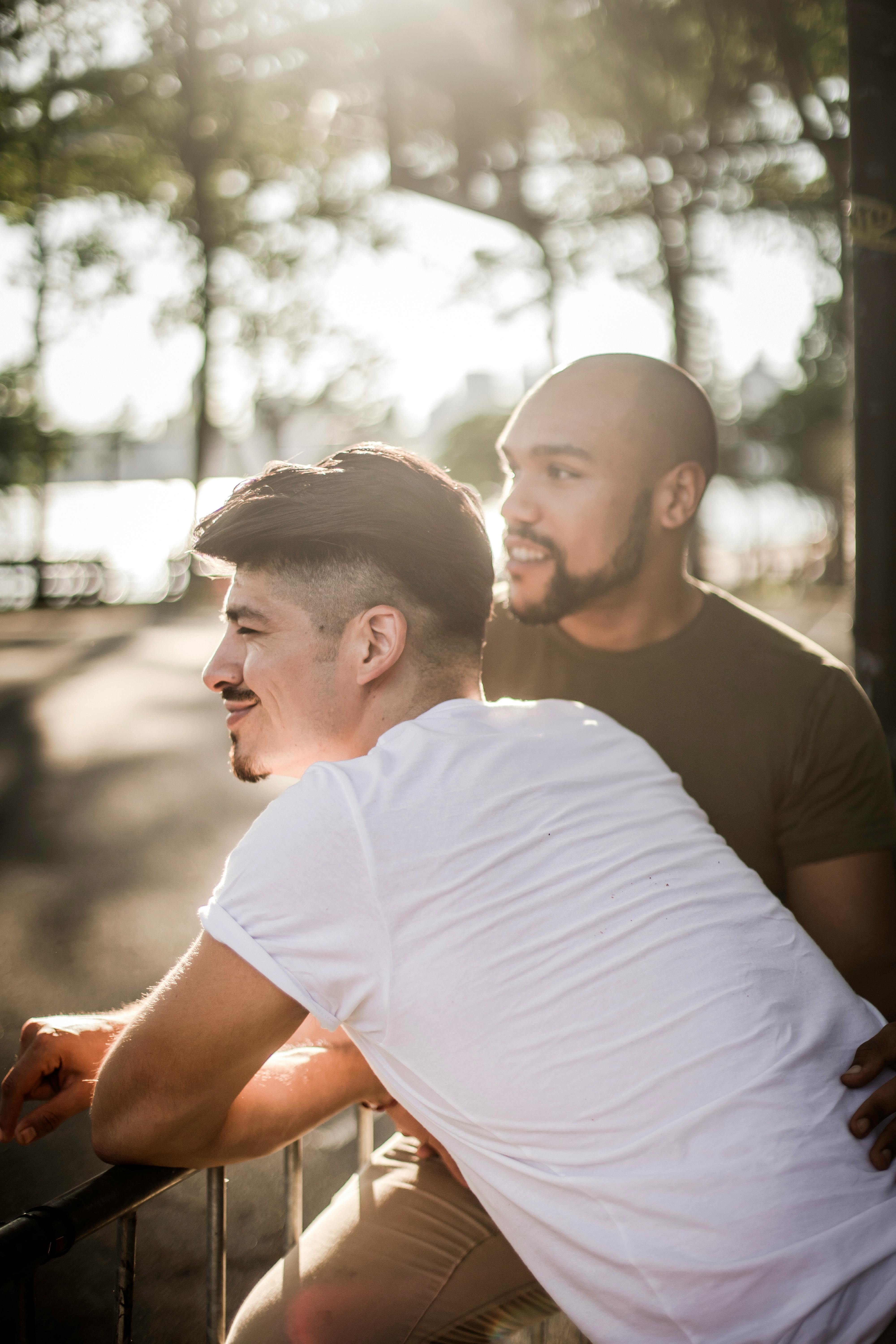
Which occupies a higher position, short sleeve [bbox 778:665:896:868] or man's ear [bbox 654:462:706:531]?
man's ear [bbox 654:462:706:531]

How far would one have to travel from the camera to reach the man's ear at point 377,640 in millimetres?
1792

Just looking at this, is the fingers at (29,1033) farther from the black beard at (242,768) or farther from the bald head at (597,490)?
the bald head at (597,490)

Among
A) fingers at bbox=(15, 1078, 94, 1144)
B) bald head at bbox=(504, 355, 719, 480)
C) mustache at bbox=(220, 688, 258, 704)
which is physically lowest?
fingers at bbox=(15, 1078, 94, 1144)

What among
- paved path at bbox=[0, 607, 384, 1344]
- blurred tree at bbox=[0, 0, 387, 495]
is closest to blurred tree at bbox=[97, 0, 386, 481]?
blurred tree at bbox=[0, 0, 387, 495]

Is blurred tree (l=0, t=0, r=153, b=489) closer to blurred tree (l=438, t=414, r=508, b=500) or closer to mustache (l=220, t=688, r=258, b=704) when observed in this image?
blurred tree (l=438, t=414, r=508, b=500)

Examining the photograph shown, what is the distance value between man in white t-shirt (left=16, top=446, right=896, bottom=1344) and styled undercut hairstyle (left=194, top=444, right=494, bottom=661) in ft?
0.95

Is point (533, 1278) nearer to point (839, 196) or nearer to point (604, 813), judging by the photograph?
point (604, 813)

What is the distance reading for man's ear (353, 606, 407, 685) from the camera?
70.6 inches

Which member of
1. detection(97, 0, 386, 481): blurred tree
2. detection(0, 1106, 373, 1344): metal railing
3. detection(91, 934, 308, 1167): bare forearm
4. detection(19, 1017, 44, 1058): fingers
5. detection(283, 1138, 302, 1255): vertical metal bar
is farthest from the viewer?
detection(97, 0, 386, 481): blurred tree

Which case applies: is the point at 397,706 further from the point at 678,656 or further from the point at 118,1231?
the point at 678,656

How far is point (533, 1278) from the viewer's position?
2006 mm

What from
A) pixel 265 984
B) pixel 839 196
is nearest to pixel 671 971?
pixel 265 984

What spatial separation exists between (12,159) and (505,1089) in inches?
828

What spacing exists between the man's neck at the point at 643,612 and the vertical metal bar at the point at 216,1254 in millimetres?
1740
